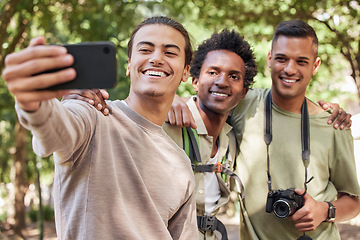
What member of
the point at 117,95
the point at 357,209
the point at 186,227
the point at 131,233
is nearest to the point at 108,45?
the point at 131,233

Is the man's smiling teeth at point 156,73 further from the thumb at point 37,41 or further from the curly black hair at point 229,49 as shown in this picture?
the curly black hair at point 229,49

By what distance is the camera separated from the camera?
291 centimetres

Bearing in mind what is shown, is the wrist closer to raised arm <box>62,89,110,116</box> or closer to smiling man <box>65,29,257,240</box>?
smiling man <box>65,29,257,240</box>

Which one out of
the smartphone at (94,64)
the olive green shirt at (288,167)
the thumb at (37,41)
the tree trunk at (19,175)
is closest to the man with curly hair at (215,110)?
the olive green shirt at (288,167)

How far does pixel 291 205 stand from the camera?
9.53ft

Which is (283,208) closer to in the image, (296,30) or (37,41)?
(296,30)

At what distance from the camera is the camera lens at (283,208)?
2895 mm

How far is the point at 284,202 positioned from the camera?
2885 mm

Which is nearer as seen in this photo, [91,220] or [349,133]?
[91,220]

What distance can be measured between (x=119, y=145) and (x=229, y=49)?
171cm

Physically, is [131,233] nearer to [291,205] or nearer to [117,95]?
[291,205]

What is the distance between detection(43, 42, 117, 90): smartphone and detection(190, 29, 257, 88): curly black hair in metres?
2.06

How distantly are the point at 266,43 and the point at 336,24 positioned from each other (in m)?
1.39

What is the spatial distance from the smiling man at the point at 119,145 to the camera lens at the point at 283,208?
2.99ft
